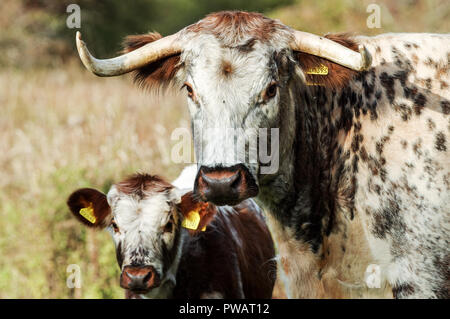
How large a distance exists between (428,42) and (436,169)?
34.1 inches

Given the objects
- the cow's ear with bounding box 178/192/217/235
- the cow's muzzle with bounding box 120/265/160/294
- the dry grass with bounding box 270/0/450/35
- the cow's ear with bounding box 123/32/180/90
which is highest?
the dry grass with bounding box 270/0/450/35

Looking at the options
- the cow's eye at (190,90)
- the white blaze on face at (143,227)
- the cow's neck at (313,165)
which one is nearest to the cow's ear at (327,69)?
the cow's neck at (313,165)

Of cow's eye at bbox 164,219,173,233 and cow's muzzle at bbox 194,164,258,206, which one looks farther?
cow's eye at bbox 164,219,173,233

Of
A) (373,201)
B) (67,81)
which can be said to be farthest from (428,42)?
(67,81)

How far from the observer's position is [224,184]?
3.85 metres

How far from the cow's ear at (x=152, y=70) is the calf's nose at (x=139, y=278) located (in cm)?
123

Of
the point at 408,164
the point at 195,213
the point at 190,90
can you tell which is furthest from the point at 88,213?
the point at 408,164

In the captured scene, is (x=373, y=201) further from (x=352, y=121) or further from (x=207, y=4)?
(x=207, y=4)

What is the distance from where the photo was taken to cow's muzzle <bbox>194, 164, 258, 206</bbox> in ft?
12.7

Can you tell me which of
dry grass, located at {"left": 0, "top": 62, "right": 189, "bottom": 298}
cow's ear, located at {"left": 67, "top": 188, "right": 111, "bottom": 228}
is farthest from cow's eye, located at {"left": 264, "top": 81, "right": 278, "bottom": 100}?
dry grass, located at {"left": 0, "top": 62, "right": 189, "bottom": 298}

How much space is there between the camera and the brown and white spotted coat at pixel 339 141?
4078 millimetres

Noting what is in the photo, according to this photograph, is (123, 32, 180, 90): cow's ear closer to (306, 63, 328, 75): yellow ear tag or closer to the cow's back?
(306, 63, 328, 75): yellow ear tag

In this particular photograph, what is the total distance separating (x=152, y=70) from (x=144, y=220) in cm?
106

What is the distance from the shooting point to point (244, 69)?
4.09 meters
